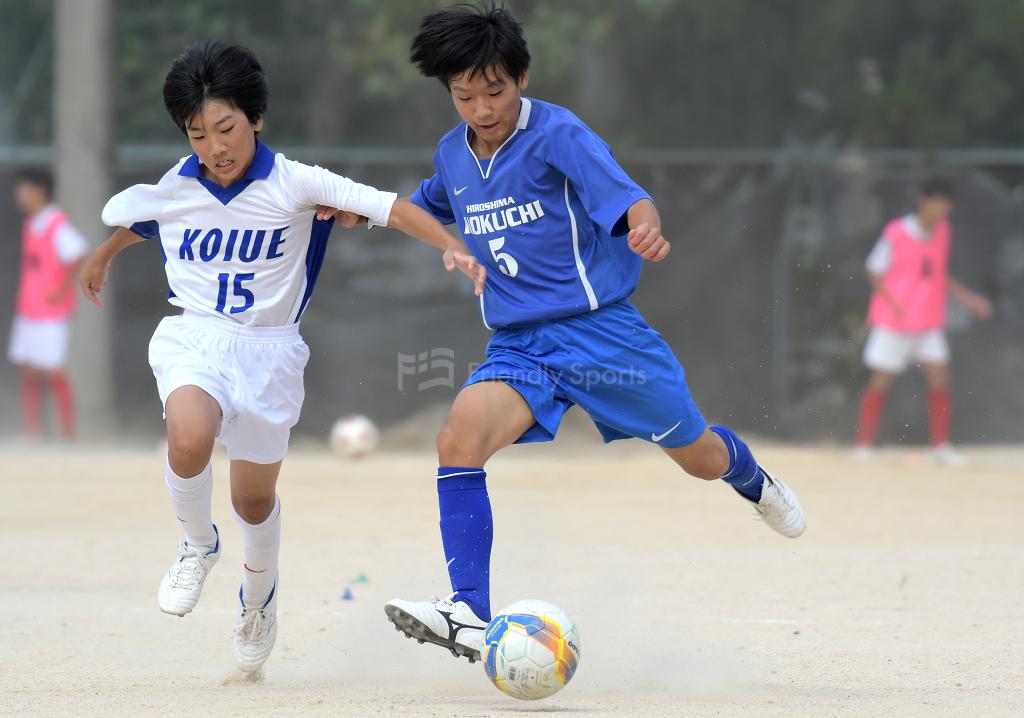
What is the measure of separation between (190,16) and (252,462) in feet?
27.0

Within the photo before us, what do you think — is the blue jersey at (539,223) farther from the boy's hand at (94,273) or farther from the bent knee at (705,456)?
the boy's hand at (94,273)

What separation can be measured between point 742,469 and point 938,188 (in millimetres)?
6249

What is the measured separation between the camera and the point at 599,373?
173 inches

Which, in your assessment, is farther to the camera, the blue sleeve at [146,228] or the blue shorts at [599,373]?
the blue sleeve at [146,228]

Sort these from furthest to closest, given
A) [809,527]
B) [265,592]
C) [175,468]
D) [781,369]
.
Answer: [781,369] → [809,527] → [265,592] → [175,468]

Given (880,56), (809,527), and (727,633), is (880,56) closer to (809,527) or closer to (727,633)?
(809,527)

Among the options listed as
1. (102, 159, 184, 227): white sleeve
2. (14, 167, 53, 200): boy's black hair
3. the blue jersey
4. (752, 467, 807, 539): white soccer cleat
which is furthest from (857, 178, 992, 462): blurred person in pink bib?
(102, 159, 184, 227): white sleeve

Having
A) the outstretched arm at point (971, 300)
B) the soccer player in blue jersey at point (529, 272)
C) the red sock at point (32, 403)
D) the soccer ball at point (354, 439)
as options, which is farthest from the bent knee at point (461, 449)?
the red sock at point (32, 403)

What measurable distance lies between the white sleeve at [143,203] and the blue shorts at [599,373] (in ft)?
3.43

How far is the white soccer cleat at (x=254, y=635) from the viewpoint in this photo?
4.46m

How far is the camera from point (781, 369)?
10758 mm

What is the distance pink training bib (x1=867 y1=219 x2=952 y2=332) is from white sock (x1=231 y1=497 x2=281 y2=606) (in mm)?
6651

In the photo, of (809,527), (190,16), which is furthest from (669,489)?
(190,16)

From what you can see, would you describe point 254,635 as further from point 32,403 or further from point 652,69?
point 652,69
